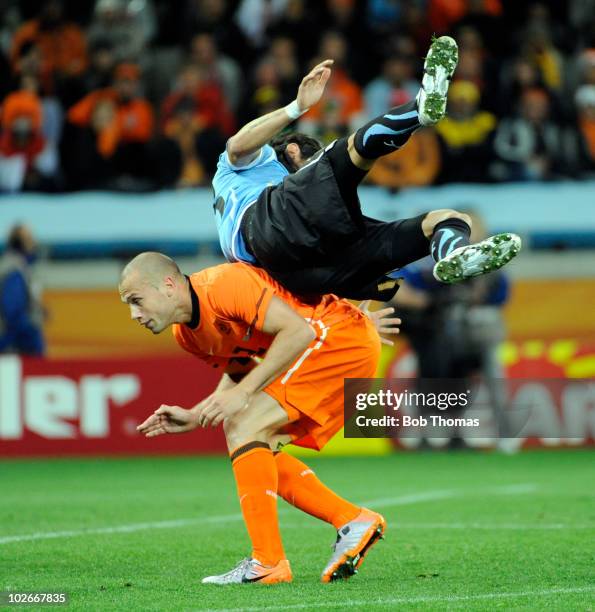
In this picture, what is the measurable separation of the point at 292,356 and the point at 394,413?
716 centimetres

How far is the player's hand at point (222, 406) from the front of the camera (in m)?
6.14

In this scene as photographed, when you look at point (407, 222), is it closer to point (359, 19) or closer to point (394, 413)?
point (394, 413)

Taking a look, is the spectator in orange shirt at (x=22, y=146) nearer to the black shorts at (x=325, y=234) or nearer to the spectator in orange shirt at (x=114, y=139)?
the spectator in orange shirt at (x=114, y=139)

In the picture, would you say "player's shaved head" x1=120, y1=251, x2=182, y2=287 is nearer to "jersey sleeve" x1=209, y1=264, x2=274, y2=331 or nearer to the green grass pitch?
"jersey sleeve" x1=209, y1=264, x2=274, y2=331

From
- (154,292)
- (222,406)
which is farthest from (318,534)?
(154,292)

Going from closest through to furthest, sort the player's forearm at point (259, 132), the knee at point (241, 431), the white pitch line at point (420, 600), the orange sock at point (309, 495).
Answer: the white pitch line at point (420, 600) < the knee at point (241, 431) < the orange sock at point (309, 495) < the player's forearm at point (259, 132)

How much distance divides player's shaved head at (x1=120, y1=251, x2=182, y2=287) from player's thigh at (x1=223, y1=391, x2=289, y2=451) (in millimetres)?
750

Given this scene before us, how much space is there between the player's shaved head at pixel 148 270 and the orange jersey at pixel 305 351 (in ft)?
0.65

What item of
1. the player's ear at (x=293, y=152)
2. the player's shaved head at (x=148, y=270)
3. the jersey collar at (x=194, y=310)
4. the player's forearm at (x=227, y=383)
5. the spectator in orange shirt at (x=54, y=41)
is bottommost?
the player's forearm at (x=227, y=383)

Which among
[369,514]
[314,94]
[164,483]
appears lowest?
[164,483]

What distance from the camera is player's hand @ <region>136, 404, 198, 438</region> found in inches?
252

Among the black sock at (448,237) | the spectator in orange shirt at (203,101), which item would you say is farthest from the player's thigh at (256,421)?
the spectator in orange shirt at (203,101)

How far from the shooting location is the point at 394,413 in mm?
13375

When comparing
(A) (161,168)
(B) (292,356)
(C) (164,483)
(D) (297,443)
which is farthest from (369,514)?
(A) (161,168)
